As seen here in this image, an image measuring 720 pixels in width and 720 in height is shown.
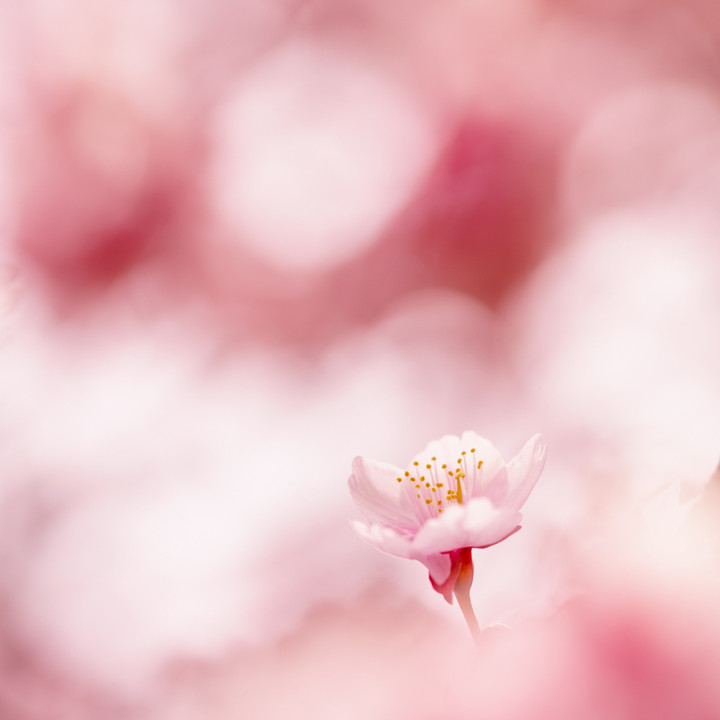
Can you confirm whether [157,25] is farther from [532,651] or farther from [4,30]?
[532,651]

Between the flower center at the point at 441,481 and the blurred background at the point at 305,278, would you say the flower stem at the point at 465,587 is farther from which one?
the blurred background at the point at 305,278

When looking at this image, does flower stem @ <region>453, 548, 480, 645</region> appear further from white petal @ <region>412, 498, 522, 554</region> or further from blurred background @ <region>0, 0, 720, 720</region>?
blurred background @ <region>0, 0, 720, 720</region>

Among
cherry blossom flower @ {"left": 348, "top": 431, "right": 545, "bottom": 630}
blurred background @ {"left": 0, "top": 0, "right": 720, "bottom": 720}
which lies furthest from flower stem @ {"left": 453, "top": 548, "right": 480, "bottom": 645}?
blurred background @ {"left": 0, "top": 0, "right": 720, "bottom": 720}

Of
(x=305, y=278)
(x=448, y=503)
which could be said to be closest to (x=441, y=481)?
(x=448, y=503)

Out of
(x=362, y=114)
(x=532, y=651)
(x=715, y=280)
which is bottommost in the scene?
(x=532, y=651)

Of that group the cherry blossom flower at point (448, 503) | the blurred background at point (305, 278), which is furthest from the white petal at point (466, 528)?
the blurred background at point (305, 278)

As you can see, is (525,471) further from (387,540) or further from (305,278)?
(305,278)

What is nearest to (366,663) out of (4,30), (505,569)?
(505,569)
